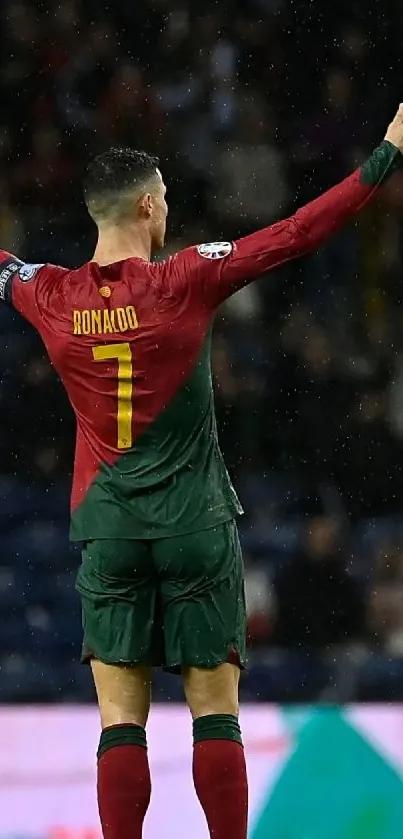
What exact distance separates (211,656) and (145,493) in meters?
0.32

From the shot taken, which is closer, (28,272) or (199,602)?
(199,602)

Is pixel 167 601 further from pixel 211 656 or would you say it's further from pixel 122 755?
pixel 122 755

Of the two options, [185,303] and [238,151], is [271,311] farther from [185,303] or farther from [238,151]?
[185,303]

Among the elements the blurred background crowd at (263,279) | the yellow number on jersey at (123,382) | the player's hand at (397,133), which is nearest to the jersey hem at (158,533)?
the yellow number on jersey at (123,382)

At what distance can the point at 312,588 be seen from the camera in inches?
212

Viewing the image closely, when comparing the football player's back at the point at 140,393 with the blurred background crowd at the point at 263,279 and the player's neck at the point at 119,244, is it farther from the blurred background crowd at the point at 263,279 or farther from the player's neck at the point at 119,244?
the blurred background crowd at the point at 263,279

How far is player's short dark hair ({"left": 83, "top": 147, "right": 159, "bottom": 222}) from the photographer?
274 centimetres

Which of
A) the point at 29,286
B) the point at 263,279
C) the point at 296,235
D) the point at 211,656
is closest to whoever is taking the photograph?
the point at 296,235

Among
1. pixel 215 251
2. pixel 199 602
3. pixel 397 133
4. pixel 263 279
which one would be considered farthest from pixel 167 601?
pixel 263 279

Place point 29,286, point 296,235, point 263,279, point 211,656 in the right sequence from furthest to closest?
point 263,279 < point 29,286 < point 211,656 < point 296,235

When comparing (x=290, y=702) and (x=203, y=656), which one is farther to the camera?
(x=290, y=702)

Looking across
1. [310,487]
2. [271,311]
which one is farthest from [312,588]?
[271,311]

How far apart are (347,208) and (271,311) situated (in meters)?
3.21

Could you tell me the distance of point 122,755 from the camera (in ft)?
8.73
